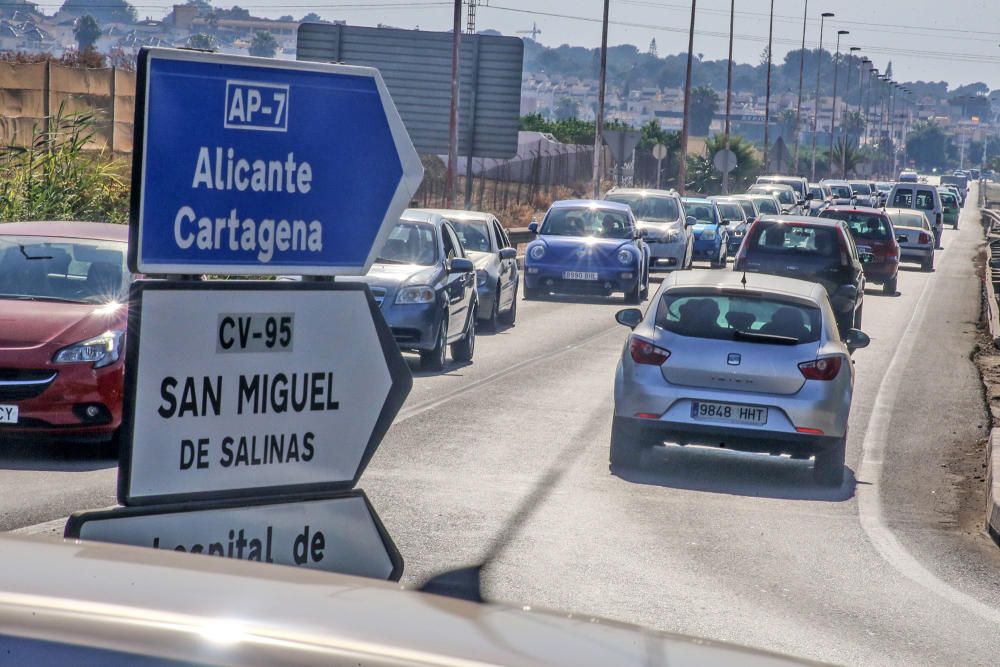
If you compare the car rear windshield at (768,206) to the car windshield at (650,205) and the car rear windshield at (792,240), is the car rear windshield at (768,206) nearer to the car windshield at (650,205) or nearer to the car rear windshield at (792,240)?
the car windshield at (650,205)

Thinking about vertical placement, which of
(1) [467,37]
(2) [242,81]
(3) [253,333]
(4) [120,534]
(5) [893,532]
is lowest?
(5) [893,532]

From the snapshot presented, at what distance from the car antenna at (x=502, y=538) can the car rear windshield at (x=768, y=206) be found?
117ft

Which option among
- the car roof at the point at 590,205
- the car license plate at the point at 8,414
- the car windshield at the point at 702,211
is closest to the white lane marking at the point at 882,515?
the car license plate at the point at 8,414

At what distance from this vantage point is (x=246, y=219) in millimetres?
3635

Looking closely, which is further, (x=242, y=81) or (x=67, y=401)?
(x=67, y=401)

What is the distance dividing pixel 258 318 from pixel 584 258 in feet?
74.1

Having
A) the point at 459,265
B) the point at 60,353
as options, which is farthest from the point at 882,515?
the point at 459,265

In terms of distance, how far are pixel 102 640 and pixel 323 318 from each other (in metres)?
1.51

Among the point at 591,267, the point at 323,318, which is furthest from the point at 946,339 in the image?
the point at 323,318

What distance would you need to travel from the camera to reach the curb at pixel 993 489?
9586 mm

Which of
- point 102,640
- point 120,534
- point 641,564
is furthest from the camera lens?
point 641,564

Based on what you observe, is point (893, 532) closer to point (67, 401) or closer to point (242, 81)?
point (67, 401)

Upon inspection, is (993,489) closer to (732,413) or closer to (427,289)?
(732,413)

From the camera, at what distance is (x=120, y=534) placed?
11.0 ft
